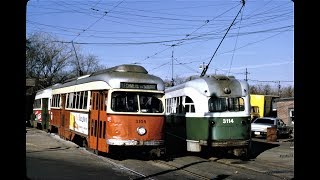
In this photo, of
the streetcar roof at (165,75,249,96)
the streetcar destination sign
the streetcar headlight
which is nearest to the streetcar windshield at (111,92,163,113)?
the streetcar destination sign

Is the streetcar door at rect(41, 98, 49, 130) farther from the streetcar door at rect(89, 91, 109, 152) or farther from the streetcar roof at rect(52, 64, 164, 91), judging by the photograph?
the streetcar roof at rect(52, 64, 164, 91)

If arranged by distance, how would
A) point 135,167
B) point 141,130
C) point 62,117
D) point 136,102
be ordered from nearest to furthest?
point 135,167 < point 141,130 < point 136,102 < point 62,117

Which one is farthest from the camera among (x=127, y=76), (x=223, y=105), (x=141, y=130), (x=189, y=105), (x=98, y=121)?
(x=189, y=105)

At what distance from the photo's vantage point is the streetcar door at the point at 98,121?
1573cm

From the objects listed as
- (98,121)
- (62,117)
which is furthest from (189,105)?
(62,117)

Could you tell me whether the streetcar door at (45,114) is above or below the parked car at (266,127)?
above

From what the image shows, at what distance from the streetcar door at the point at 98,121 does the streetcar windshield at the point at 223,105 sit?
412 cm

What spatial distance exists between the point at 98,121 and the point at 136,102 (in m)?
1.72

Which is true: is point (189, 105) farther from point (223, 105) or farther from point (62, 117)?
point (62, 117)

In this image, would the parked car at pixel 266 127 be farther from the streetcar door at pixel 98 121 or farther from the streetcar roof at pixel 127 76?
the streetcar door at pixel 98 121

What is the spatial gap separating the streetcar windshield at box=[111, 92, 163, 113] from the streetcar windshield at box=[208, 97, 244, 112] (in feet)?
7.86

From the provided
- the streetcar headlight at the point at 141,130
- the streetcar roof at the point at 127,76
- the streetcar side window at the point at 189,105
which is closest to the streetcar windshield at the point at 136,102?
the streetcar roof at the point at 127,76

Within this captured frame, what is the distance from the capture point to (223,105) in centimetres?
1731
